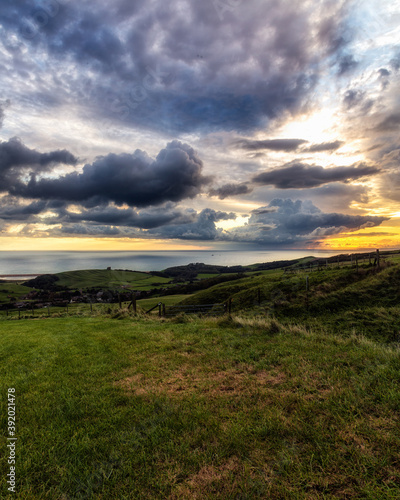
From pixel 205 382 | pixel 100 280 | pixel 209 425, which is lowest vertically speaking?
pixel 100 280

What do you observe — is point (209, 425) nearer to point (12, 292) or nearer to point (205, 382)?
point (205, 382)

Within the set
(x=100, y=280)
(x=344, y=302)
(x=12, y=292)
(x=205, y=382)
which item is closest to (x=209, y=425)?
(x=205, y=382)

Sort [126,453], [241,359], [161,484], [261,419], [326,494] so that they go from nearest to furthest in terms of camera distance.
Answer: [326,494], [161,484], [126,453], [261,419], [241,359]

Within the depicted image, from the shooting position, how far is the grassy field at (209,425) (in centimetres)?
282

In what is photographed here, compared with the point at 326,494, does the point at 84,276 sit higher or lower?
lower

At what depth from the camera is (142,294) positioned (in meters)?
91.7

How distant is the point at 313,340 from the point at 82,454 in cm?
803

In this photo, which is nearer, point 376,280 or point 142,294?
point 376,280

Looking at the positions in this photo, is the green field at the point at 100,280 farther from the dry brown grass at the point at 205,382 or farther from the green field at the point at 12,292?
the dry brown grass at the point at 205,382

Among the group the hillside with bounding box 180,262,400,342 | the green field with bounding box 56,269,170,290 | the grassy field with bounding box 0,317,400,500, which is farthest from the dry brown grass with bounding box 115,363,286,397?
the green field with bounding box 56,269,170,290

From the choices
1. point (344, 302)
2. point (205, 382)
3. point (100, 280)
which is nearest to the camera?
point (205, 382)

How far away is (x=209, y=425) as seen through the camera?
13.1 feet

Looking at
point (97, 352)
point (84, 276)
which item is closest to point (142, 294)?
point (84, 276)

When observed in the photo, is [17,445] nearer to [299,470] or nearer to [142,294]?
[299,470]
